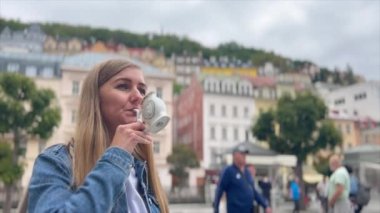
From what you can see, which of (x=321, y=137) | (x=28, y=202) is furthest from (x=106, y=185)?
(x=321, y=137)

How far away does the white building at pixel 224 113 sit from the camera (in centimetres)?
4934

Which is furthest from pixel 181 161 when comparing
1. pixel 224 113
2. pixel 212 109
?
pixel 224 113

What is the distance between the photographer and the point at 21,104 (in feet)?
66.7

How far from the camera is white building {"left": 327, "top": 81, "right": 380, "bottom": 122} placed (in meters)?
Result: 56.5

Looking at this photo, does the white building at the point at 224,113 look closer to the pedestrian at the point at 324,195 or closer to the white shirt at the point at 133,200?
the pedestrian at the point at 324,195

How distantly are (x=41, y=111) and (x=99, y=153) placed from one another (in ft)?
64.8

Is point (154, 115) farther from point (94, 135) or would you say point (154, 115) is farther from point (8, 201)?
point (8, 201)

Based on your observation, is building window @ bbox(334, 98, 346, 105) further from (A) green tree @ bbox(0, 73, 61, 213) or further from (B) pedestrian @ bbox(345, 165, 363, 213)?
(B) pedestrian @ bbox(345, 165, 363, 213)

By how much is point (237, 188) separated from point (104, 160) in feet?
15.6

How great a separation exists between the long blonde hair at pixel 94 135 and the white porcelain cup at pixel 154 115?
171 millimetres

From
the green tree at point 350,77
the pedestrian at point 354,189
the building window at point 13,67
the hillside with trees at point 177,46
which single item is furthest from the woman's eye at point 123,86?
the green tree at point 350,77

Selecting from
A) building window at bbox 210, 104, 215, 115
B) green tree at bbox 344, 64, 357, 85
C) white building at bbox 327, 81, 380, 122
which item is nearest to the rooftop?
building window at bbox 210, 104, 215, 115

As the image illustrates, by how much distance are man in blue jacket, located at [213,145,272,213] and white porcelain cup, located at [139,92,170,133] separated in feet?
15.2

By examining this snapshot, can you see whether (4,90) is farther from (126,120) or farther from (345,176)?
(126,120)
